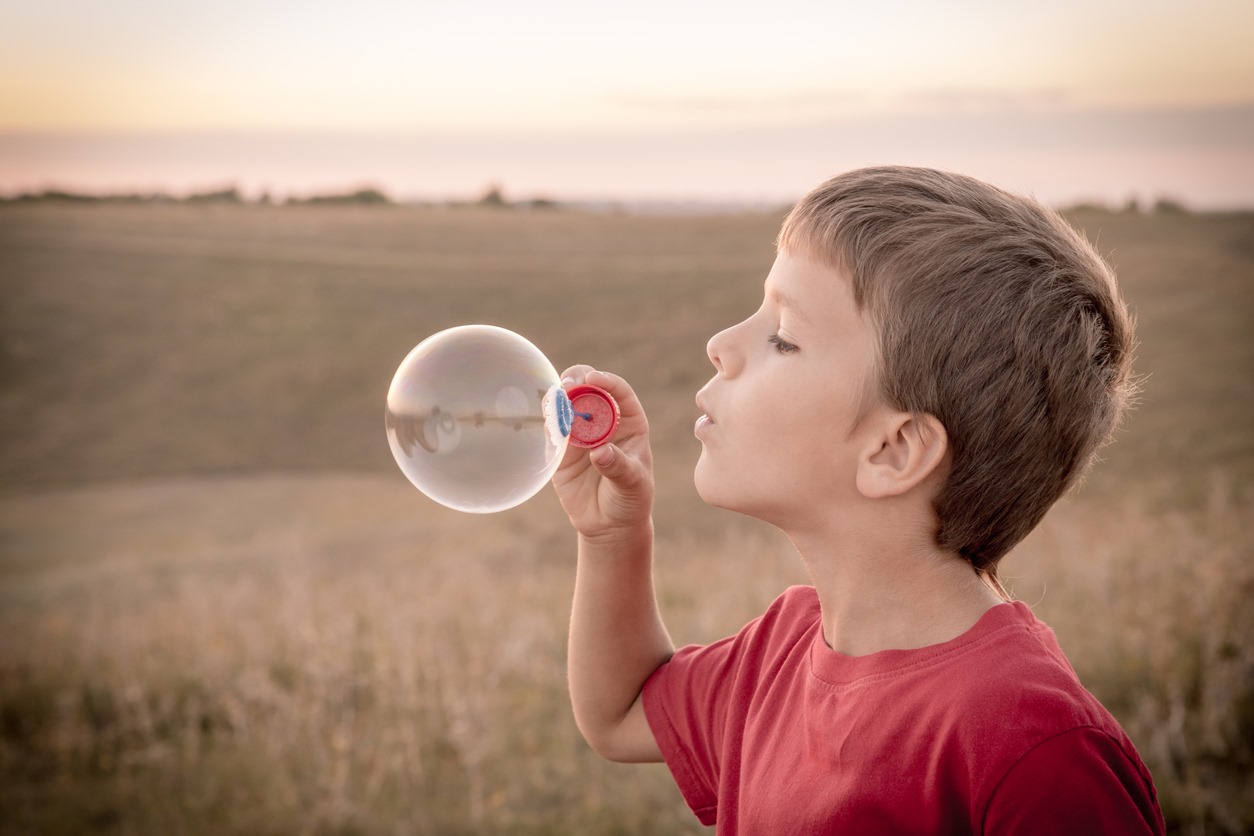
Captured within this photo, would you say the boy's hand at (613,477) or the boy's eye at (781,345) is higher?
the boy's eye at (781,345)

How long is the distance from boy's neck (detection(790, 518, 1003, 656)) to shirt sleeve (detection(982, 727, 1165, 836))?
29 cm

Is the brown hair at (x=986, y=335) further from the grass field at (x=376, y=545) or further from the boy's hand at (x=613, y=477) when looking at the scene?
the grass field at (x=376, y=545)

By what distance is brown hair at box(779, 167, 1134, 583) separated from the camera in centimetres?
166

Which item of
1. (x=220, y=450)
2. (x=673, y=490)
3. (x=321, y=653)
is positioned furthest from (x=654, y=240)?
(x=321, y=653)

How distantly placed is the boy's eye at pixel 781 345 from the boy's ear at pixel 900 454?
19 centimetres

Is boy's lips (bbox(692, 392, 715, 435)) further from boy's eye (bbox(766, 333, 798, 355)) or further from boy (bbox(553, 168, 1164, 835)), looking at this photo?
boy's eye (bbox(766, 333, 798, 355))

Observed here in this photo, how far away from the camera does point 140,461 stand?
18.9 meters

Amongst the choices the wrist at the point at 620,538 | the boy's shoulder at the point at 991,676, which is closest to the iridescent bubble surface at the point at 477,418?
the wrist at the point at 620,538

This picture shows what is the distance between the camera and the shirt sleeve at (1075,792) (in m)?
1.31

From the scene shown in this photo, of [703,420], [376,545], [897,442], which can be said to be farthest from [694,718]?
[376,545]

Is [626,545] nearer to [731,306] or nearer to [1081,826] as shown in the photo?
[1081,826]

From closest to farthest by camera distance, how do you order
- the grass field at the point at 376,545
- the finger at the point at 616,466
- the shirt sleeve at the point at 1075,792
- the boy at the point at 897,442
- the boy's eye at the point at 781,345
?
1. the shirt sleeve at the point at 1075,792
2. the boy at the point at 897,442
3. the boy's eye at the point at 781,345
4. the finger at the point at 616,466
5. the grass field at the point at 376,545

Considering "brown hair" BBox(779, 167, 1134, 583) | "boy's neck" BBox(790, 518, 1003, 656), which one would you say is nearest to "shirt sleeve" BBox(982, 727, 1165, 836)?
"boy's neck" BBox(790, 518, 1003, 656)

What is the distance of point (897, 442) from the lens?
5.60ft
